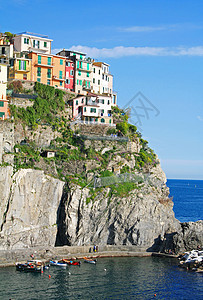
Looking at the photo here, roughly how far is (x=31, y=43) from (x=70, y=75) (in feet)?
36.3

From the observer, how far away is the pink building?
107375mm

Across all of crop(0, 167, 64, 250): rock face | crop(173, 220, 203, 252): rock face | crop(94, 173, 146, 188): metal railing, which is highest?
crop(94, 173, 146, 188): metal railing

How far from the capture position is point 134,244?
89750 millimetres

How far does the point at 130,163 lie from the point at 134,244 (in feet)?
→ 61.7

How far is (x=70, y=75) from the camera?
355ft

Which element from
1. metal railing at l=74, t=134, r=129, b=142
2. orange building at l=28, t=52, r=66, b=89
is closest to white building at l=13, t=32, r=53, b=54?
orange building at l=28, t=52, r=66, b=89

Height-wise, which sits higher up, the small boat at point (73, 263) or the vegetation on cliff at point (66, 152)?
the vegetation on cliff at point (66, 152)

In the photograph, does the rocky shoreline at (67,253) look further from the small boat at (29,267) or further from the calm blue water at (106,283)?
the calm blue water at (106,283)

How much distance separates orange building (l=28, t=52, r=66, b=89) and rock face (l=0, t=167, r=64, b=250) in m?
24.4

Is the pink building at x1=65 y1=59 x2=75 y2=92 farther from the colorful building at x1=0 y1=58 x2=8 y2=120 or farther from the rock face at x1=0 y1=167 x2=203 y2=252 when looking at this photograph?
the rock face at x1=0 y1=167 x2=203 y2=252

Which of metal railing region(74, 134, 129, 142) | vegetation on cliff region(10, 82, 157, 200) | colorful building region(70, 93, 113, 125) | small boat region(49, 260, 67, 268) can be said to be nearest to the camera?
small boat region(49, 260, 67, 268)

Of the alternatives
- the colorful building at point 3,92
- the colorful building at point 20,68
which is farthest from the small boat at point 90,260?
the colorful building at point 20,68

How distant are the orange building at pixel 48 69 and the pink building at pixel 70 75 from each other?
174 cm

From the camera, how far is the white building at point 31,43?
103 meters
